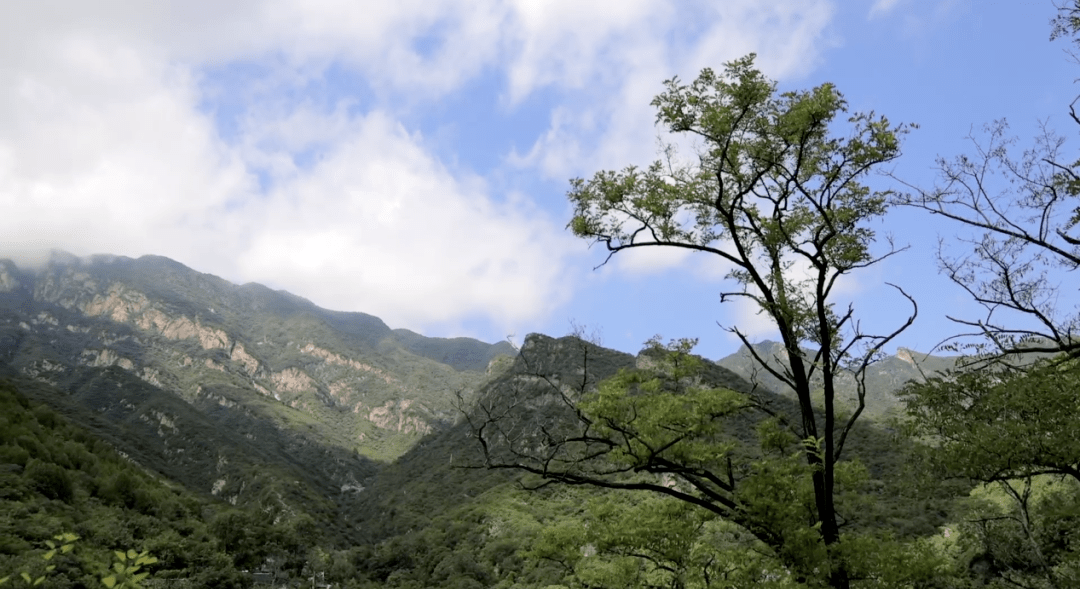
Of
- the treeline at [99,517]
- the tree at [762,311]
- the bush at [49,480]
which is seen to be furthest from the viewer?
the bush at [49,480]

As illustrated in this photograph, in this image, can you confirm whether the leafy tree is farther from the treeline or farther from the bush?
the bush

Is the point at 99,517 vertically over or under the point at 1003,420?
under

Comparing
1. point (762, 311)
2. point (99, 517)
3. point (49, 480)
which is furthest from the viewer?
point (49, 480)

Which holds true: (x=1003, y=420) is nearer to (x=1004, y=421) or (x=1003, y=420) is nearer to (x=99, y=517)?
(x=1004, y=421)

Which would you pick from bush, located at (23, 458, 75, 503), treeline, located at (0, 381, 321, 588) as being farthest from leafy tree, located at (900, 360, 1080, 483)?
bush, located at (23, 458, 75, 503)

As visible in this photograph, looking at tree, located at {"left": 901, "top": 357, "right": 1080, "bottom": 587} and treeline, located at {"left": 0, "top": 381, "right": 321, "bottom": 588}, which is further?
treeline, located at {"left": 0, "top": 381, "right": 321, "bottom": 588}

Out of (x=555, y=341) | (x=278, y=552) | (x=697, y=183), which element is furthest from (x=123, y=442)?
(x=697, y=183)

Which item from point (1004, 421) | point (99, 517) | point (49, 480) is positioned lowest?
point (99, 517)

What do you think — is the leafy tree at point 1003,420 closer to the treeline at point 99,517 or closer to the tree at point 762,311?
the tree at point 762,311

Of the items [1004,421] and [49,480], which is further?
[49,480]

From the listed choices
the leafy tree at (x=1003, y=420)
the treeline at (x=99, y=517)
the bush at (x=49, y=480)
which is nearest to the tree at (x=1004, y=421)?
the leafy tree at (x=1003, y=420)

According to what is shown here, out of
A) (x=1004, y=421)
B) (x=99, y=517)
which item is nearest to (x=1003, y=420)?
(x=1004, y=421)

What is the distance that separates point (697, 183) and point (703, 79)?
166 centimetres

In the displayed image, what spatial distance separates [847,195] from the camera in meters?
9.30
